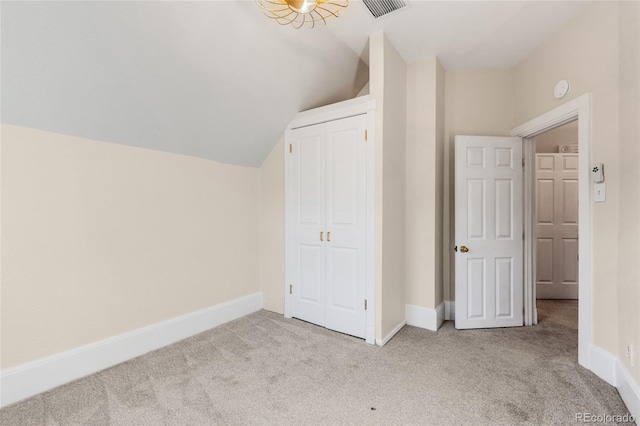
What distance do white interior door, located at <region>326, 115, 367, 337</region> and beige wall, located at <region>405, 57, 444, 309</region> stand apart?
2.20ft

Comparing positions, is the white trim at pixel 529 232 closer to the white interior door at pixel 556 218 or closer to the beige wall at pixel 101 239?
the white interior door at pixel 556 218

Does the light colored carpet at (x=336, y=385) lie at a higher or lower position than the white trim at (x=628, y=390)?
lower

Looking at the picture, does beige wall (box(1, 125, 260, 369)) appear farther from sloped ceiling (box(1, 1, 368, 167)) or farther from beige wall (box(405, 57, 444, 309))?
beige wall (box(405, 57, 444, 309))

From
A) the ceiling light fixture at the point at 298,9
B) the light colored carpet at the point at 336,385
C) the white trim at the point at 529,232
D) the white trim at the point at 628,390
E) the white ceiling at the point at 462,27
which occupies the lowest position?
the light colored carpet at the point at 336,385

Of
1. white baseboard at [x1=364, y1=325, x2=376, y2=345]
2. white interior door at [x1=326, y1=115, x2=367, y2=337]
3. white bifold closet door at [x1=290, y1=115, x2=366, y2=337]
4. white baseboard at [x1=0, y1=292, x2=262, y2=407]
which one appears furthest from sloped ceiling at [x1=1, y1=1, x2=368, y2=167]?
white baseboard at [x1=364, y1=325, x2=376, y2=345]

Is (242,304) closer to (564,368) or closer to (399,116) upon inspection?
(399,116)

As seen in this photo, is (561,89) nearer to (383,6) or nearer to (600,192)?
(600,192)

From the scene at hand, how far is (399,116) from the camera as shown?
2.90 metres

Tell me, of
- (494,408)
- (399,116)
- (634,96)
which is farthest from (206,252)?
(634,96)

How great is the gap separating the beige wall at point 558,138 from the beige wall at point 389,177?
2.59 metres

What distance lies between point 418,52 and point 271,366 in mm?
3150

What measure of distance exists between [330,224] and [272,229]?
2.81ft

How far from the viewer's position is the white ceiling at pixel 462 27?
2.27 metres

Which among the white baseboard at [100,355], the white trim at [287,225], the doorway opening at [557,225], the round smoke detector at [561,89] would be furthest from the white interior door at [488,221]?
the white baseboard at [100,355]
